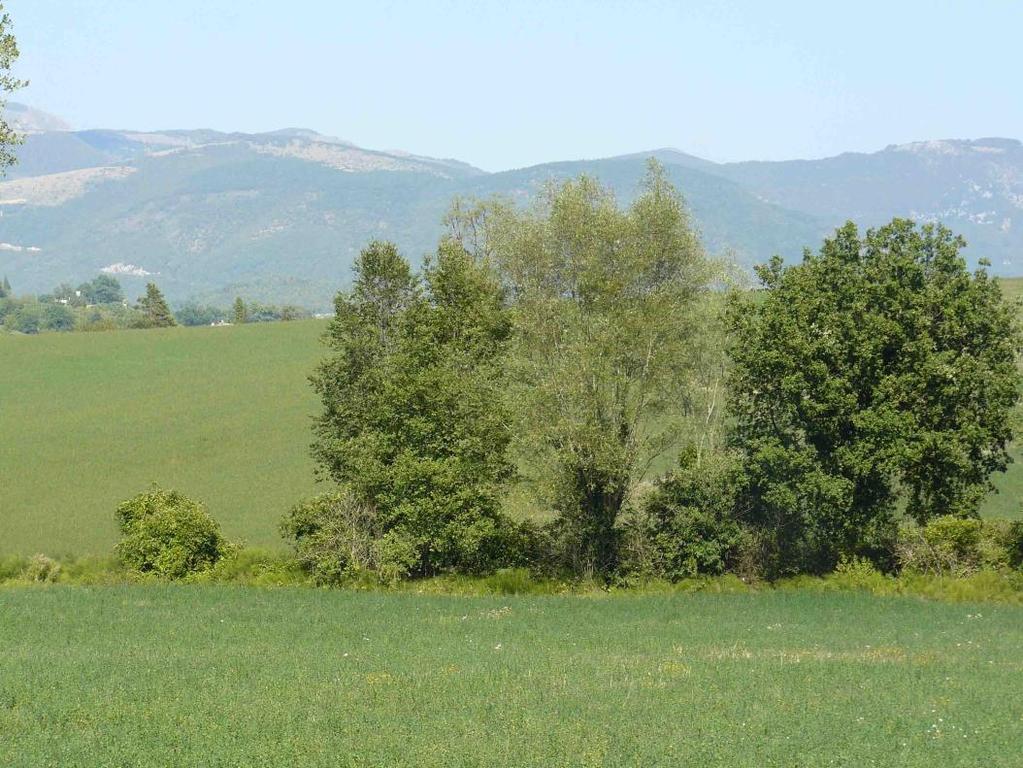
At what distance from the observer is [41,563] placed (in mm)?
44156

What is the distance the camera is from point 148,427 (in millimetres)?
81812

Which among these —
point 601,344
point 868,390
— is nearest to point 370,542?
point 601,344

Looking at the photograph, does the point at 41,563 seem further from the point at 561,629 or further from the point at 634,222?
the point at 634,222

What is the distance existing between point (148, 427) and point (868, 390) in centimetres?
5671

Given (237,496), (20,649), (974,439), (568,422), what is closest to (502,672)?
(20,649)

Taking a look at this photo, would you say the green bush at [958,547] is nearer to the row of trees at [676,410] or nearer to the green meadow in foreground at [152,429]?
the row of trees at [676,410]

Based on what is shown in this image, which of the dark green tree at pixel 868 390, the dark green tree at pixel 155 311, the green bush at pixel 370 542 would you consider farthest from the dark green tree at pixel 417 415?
the dark green tree at pixel 155 311

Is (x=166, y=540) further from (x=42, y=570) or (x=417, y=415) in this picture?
(x=417, y=415)

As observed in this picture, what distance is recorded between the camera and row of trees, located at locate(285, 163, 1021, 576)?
132 feet

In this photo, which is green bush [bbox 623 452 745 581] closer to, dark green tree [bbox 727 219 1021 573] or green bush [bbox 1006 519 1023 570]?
dark green tree [bbox 727 219 1021 573]

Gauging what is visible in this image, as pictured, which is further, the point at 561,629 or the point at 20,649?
the point at 561,629

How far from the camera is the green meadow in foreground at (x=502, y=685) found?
15.7 meters

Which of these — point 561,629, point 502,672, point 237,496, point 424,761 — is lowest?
point 237,496

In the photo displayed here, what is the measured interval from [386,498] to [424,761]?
2749cm
